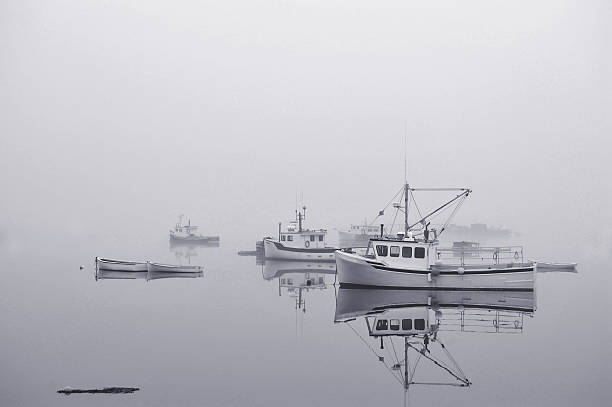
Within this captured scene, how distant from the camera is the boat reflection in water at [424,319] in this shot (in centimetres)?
2014

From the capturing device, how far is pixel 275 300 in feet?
116

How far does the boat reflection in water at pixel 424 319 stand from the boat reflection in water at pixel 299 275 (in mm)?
3111

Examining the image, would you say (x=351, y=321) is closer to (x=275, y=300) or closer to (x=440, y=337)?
(x=440, y=337)

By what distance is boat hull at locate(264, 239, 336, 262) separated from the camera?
199 ft

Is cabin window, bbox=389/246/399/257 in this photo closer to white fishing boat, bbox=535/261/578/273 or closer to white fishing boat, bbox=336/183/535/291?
white fishing boat, bbox=336/183/535/291

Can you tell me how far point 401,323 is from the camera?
26.6 m

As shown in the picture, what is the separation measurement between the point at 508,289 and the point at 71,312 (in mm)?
23092

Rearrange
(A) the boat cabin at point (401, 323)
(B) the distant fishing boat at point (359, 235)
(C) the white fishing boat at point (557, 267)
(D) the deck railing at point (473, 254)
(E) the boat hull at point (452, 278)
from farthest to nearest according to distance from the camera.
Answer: (B) the distant fishing boat at point (359, 235)
(C) the white fishing boat at point (557, 267)
(D) the deck railing at point (473, 254)
(E) the boat hull at point (452, 278)
(A) the boat cabin at point (401, 323)

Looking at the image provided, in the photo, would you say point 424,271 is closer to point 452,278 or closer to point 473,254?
point 452,278

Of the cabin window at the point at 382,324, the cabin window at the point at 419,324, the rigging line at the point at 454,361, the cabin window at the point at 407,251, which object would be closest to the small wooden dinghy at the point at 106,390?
the rigging line at the point at 454,361

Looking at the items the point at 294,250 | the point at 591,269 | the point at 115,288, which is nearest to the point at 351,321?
the point at 115,288

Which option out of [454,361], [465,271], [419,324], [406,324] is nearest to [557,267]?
[465,271]

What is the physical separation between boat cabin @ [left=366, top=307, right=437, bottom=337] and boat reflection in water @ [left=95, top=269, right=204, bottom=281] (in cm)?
2351

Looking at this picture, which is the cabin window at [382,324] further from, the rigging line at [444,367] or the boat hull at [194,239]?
the boat hull at [194,239]
